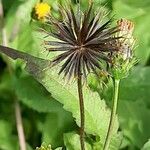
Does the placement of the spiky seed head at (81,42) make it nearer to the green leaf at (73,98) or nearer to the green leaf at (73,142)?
the green leaf at (73,98)

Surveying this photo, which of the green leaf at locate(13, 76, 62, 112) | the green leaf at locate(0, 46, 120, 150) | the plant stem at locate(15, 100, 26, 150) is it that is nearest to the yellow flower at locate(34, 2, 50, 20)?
the green leaf at locate(13, 76, 62, 112)

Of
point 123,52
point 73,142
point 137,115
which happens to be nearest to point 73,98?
point 73,142

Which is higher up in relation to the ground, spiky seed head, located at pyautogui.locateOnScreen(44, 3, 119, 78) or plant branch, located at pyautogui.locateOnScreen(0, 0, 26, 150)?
spiky seed head, located at pyautogui.locateOnScreen(44, 3, 119, 78)

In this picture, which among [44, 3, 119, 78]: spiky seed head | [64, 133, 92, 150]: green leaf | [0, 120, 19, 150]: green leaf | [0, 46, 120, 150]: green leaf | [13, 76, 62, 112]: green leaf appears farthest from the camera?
[0, 120, 19, 150]: green leaf

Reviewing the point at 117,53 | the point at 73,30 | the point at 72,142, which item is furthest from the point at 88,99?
the point at 73,30

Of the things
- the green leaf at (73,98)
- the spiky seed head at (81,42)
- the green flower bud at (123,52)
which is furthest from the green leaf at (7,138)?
the spiky seed head at (81,42)

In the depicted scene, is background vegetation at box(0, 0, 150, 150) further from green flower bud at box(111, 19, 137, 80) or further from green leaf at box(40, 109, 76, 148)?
green flower bud at box(111, 19, 137, 80)

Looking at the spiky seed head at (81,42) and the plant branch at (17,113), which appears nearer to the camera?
the spiky seed head at (81,42)

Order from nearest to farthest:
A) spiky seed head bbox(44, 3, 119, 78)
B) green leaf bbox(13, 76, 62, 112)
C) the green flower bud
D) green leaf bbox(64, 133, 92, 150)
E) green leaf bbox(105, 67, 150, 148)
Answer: spiky seed head bbox(44, 3, 119, 78) → the green flower bud → green leaf bbox(64, 133, 92, 150) → green leaf bbox(105, 67, 150, 148) → green leaf bbox(13, 76, 62, 112)
